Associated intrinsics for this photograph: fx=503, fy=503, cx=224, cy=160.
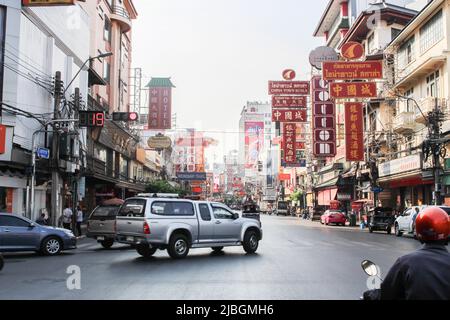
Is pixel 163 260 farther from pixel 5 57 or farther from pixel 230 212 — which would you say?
pixel 5 57

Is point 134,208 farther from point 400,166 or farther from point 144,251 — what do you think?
point 400,166

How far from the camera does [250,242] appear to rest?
17.7 metres

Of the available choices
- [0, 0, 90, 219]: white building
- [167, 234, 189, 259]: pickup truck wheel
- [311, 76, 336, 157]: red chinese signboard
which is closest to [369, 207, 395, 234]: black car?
[311, 76, 336, 157]: red chinese signboard

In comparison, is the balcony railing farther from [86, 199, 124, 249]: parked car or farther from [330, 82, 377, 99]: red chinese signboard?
[86, 199, 124, 249]: parked car

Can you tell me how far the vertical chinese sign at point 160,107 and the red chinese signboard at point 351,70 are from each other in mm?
29252

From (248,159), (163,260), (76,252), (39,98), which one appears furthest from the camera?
(248,159)

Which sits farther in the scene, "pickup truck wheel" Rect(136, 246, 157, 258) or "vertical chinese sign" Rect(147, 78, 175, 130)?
"vertical chinese sign" Rect(147, 78, 175, 130)

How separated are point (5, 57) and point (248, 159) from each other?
174993 mm

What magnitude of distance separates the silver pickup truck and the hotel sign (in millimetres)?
19348

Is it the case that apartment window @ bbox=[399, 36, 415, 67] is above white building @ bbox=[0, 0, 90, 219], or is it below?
above

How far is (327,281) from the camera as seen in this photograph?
36.1 feet

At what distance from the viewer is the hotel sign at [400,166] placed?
33.0m

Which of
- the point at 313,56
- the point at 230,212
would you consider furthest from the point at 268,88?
the point at 230,212

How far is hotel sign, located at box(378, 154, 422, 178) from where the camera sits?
33.0 meters
